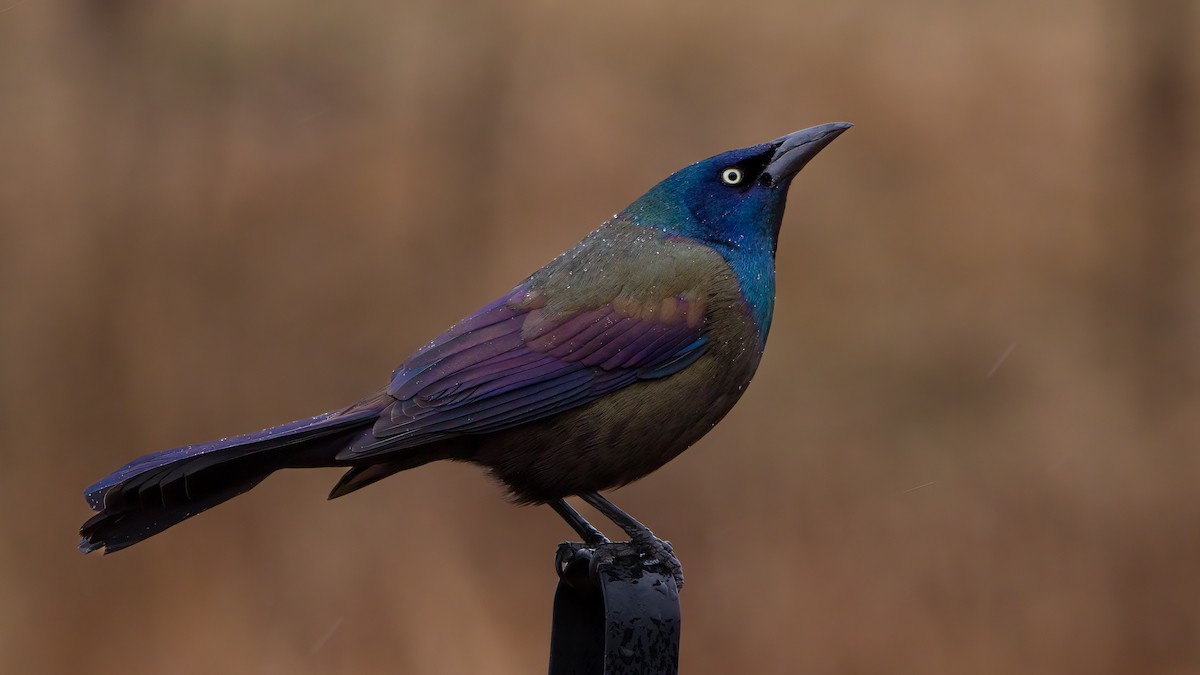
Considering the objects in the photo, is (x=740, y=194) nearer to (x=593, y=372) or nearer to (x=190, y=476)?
(x=593, y=372)

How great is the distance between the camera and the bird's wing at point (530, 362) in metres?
2.68

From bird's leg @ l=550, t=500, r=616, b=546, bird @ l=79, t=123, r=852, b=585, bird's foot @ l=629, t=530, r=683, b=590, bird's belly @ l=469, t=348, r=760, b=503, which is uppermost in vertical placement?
bird @ l=79, t=123, r=852, b=585

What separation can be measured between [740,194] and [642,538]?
89 centimetres

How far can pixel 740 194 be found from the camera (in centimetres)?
305

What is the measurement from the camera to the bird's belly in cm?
275

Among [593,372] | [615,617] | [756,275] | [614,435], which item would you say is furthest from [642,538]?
[615,617]

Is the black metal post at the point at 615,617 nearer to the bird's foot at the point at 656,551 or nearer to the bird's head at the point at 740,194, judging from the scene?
the bird's foot at the point at 656,551

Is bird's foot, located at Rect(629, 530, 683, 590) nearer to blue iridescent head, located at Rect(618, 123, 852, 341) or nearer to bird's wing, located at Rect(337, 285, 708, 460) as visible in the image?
bird's wing, located at Rect(337, 285, 708, 460)

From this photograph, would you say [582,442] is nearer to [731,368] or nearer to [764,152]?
[731,368]

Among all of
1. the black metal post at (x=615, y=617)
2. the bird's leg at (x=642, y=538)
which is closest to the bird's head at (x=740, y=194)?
the bird's leg at (x=642, y=538)

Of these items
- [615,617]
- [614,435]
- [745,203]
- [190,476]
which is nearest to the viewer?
[615,617]

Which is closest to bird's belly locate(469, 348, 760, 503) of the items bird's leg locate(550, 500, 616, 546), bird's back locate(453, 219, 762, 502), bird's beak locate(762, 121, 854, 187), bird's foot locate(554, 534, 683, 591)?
bird's back locate(453, 219, 762, 502)

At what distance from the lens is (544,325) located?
287 centimetres

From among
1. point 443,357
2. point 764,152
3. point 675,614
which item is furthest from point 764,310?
point 675,614
